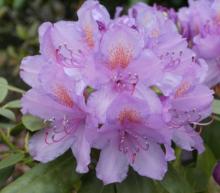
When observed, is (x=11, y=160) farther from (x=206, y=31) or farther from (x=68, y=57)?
(x=206, y=31)

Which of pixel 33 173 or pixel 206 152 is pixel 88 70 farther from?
pixel 206 152

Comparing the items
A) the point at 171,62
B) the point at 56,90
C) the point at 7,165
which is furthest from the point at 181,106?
the point at 7,165

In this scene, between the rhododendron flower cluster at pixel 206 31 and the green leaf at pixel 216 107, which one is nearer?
the green leaf at pixel 216 107

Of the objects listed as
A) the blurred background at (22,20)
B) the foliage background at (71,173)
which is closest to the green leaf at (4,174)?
the foliage background at (71,173)

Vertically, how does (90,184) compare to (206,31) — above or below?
below

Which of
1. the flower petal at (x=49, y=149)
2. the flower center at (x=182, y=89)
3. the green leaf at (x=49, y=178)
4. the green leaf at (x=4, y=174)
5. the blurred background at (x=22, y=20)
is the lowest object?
the blurred background at (x=22, y=20)

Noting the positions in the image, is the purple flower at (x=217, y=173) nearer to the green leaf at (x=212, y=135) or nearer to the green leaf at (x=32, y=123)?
the green leaf at (x=212, y=135)

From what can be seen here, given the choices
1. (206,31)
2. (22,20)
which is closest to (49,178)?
(206,31)
